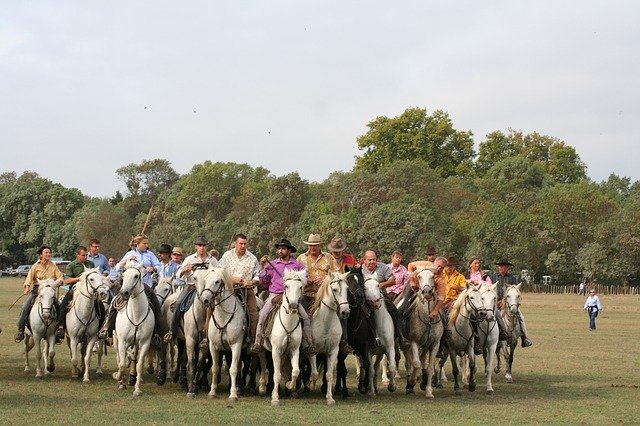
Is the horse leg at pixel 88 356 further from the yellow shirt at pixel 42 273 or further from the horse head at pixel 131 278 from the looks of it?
the horse head at pixel 131 278

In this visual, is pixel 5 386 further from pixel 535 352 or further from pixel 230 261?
pixel 535 352

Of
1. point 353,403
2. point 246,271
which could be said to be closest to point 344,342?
point 353,403

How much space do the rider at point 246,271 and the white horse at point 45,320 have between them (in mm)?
3954

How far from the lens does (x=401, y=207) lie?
84.8m

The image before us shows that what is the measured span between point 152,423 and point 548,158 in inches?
5061

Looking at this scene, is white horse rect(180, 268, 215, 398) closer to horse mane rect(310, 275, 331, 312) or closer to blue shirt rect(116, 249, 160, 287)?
horse mane rect(310, 275, 331, 312)

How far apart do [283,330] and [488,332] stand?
4857 mm

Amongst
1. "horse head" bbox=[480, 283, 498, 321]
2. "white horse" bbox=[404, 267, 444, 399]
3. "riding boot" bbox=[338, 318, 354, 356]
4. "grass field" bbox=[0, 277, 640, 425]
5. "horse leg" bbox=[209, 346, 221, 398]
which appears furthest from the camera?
"horse head" bbox=[480, 283, 498, 321]

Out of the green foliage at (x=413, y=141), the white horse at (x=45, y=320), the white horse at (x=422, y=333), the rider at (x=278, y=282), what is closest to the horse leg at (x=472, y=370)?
the white horse at (x=422, y=333)

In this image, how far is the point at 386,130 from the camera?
395ft

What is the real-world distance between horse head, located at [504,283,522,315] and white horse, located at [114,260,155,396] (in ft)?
25.4

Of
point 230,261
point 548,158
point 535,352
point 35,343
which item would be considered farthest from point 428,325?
point 548,158

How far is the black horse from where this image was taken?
57.6ft

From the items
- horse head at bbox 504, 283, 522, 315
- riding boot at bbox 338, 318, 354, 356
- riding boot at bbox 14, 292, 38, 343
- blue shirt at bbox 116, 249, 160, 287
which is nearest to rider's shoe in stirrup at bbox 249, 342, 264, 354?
riding boot at bbox 338, 318, 354, 356
